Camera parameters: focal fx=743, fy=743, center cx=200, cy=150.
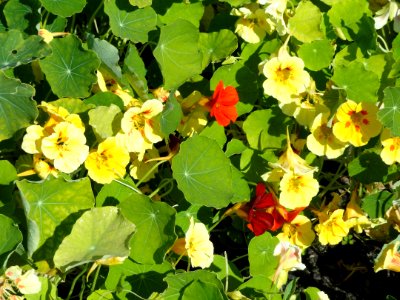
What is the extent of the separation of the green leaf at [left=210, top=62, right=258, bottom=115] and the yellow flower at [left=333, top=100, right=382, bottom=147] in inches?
10.7

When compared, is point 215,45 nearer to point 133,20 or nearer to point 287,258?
point 133,20

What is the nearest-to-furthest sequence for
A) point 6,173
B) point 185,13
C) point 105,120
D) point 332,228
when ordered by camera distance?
point 6,173
point 105,120
point 332,228
point 185,13

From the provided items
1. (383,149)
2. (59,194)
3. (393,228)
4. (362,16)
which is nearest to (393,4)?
(362,16)

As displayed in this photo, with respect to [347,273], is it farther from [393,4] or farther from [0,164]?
[0,164]

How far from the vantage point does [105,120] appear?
6.17ft

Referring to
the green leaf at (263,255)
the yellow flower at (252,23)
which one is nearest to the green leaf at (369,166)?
the green leaf at (263,255)

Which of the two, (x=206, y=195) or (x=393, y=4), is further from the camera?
(x=393, y=4)

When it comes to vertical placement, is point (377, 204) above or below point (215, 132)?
below

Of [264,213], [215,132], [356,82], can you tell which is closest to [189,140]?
[215,132]

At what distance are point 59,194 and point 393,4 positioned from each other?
1081 mm

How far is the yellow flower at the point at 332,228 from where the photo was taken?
82.7 inches

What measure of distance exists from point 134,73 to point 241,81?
331 millimetres

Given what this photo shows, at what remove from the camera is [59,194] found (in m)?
1.79

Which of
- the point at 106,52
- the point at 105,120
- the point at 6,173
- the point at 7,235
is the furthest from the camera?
the point at 106,52
